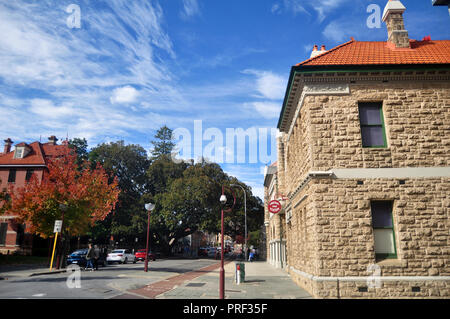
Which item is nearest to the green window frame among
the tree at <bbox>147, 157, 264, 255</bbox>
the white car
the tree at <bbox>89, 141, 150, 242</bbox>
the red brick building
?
the red brick building

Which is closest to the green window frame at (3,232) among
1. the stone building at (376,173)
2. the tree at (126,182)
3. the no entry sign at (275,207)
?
the tree at (126,182)

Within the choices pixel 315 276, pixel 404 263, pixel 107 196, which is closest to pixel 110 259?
pixel 107 196

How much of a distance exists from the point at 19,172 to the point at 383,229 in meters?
42.0

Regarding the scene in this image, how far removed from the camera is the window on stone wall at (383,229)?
1097cm

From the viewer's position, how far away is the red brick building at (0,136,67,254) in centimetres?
3578

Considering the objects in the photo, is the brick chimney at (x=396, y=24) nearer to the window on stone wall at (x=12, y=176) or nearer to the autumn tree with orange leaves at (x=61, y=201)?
the autumn tree with orange leaves at (x=61, y=201)

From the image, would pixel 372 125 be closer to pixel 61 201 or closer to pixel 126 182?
pixel 61 201

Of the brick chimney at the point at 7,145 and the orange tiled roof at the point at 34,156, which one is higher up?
the brick chimney at the point at 7,145

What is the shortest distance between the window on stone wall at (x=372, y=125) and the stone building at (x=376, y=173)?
39 mm

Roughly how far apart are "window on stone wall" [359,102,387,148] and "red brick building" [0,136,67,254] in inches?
1183

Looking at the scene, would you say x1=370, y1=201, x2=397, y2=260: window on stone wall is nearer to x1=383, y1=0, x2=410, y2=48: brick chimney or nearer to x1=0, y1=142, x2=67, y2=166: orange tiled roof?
x1=383, y1=0, x2=410, y2=48: brick chimney

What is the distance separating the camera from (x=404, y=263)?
10617mm

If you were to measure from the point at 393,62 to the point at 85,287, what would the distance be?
15.6 metres
